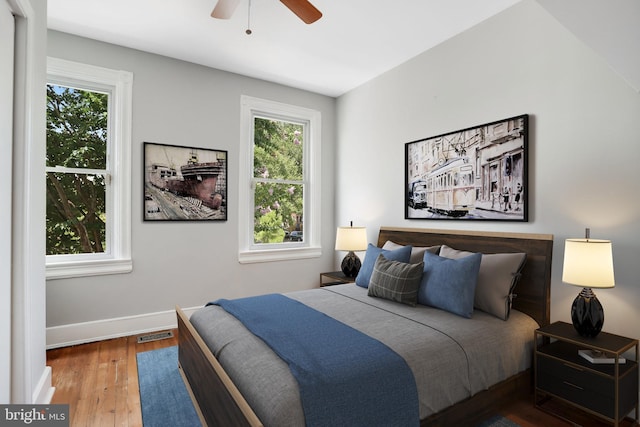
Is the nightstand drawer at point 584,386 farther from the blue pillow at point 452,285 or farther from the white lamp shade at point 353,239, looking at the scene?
the white lamp shade at point 353,239

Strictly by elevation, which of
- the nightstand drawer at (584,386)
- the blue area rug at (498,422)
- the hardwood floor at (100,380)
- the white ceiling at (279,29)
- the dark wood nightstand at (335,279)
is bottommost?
the hardwood floor at (100,380)

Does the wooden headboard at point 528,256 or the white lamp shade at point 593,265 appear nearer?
the white lamp shade at point 593,265

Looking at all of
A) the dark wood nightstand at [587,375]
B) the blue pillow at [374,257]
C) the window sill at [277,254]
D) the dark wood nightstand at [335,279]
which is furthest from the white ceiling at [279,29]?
the dark wood nightstand at [587,375]

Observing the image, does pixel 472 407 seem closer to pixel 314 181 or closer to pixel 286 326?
pixel 286 326

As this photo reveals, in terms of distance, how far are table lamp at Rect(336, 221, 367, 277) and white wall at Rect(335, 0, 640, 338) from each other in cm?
53

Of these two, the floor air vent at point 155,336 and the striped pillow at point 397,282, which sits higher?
the striped pillow at point 397,282

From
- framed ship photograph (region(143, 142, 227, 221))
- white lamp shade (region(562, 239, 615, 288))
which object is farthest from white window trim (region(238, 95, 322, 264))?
white lamp shade (region(562, 239, 615, 288))

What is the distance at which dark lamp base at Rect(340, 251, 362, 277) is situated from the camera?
12.9ft

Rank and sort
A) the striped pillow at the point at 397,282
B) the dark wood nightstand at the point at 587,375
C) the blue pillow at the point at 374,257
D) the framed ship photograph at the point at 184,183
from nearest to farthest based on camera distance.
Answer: the dark wood nightstand at the point at 587,375, the striped pillow at the point at 397,282, the blue pillow at the point at 374,257, the framed ship photograph at the point at 184,183

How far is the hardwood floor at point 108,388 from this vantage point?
6.73 ft

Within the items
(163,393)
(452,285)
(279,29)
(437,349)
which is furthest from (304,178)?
(437,349)

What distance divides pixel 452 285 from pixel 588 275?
0.74m

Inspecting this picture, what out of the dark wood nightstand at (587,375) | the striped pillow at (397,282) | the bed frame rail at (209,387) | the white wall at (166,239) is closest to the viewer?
the bed frame rail at (209,387)

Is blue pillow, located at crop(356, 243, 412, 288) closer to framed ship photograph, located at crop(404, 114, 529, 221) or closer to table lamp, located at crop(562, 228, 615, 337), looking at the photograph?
framed ship photograph, located at crop(404, 114, 529, 221)
